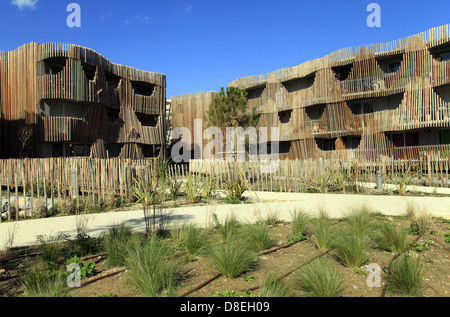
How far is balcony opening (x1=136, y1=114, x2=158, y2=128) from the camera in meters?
30.4

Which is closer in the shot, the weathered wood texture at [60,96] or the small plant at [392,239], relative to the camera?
the small plant at [392,239]

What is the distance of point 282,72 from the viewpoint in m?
30.1

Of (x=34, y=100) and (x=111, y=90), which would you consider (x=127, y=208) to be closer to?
(x=34, y=100)

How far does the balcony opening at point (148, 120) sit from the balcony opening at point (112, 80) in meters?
3.77

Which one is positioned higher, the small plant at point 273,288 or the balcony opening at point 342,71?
the balcony opening at point 342,71

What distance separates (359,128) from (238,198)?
56.1ft

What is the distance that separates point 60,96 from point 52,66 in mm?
2902

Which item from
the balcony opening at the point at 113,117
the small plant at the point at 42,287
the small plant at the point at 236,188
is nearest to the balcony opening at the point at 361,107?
the small plant at the point at 236,188

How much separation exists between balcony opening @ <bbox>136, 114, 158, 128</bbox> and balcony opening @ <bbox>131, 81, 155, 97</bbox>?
7.58 ft

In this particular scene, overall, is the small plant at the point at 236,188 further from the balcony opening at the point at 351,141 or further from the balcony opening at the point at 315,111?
the balcony opening at the point at 315,111

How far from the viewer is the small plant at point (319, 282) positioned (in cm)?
321

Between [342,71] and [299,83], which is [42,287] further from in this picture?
[299,83]

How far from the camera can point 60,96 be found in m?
21.0

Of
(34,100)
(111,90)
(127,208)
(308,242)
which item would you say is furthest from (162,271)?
(111,90)
